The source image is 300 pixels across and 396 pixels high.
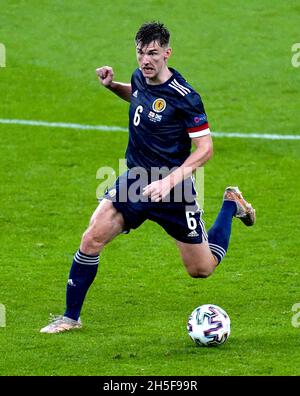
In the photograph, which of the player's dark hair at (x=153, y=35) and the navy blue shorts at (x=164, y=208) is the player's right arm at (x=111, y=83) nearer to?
the player's dark hair at (x=153, y=35)

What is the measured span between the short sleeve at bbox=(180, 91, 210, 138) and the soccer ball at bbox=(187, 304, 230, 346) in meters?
1.60

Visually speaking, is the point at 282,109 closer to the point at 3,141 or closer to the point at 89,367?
the point at 3,141

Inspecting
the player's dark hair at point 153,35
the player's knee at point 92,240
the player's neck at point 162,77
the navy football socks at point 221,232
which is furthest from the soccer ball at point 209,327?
the player's dark hair at point 153,35

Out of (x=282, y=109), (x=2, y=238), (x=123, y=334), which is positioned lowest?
(x=123, y=334)

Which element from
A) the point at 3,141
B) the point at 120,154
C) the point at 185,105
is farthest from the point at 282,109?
the point at 185,105

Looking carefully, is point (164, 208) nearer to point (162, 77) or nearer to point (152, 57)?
point (162, 77)

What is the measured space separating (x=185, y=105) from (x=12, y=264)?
3.44 meters

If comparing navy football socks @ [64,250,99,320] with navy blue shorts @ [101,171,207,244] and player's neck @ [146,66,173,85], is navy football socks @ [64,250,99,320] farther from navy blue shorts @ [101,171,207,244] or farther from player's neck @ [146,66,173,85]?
player's neck @ [146,66,173,85]

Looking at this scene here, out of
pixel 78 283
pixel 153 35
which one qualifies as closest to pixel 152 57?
pixel 153 35

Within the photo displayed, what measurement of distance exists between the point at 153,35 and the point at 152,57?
0.20 meters

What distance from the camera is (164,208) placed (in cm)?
1127

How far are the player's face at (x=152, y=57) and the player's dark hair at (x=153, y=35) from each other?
37 mm

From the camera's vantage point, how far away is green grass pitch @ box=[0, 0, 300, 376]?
10609mm

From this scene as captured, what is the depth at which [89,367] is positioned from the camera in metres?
9.97
